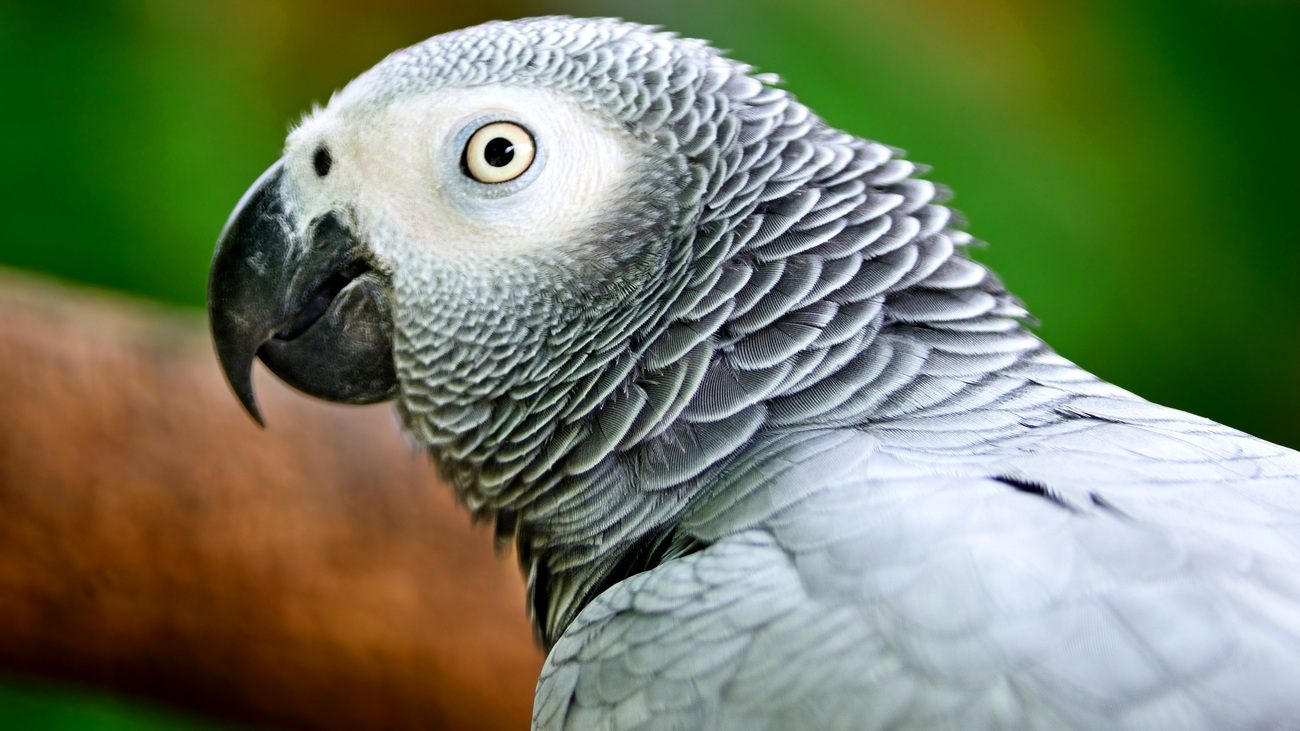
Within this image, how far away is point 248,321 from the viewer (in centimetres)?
124

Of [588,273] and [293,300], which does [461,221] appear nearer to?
[588,273]

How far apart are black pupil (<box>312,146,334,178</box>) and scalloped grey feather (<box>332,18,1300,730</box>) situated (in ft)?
0.39

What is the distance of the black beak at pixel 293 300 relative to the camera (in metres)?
1.20

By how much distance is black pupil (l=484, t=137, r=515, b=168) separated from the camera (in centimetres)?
114

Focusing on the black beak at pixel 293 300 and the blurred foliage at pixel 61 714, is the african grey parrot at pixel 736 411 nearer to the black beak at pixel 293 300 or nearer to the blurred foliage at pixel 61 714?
the black beak at pixel 293 300

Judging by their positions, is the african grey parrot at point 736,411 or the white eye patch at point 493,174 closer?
the african grey parrot at point 736,411

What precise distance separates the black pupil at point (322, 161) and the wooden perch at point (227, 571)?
41.3 inches

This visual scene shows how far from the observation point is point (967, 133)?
3.20 metres

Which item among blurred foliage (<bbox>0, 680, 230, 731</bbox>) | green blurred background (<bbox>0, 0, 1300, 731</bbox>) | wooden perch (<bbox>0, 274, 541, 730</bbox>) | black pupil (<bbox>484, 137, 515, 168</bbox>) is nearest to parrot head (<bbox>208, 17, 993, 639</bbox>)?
black pupil (<bbox>484, 137, 515, 168</bbox>)

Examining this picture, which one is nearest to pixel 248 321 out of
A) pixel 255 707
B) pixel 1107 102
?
pixel 255 707

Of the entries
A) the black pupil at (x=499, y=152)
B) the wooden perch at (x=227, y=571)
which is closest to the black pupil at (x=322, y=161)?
the black pupil at (x=499, y=152)

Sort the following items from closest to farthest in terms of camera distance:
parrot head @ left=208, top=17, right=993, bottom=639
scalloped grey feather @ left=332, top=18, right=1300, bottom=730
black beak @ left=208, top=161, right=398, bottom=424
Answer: scalloped grey feather @ left=332, top=18, right=1300, bottom=730 → parrot head @ left=208, top=17, right=993, bottom=639 → black beak @ left=208, top=161, right=398, bottom=424

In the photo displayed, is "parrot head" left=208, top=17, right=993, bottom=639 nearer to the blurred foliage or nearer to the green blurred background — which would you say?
the green blurred background

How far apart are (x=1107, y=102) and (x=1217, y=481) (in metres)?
2.77
